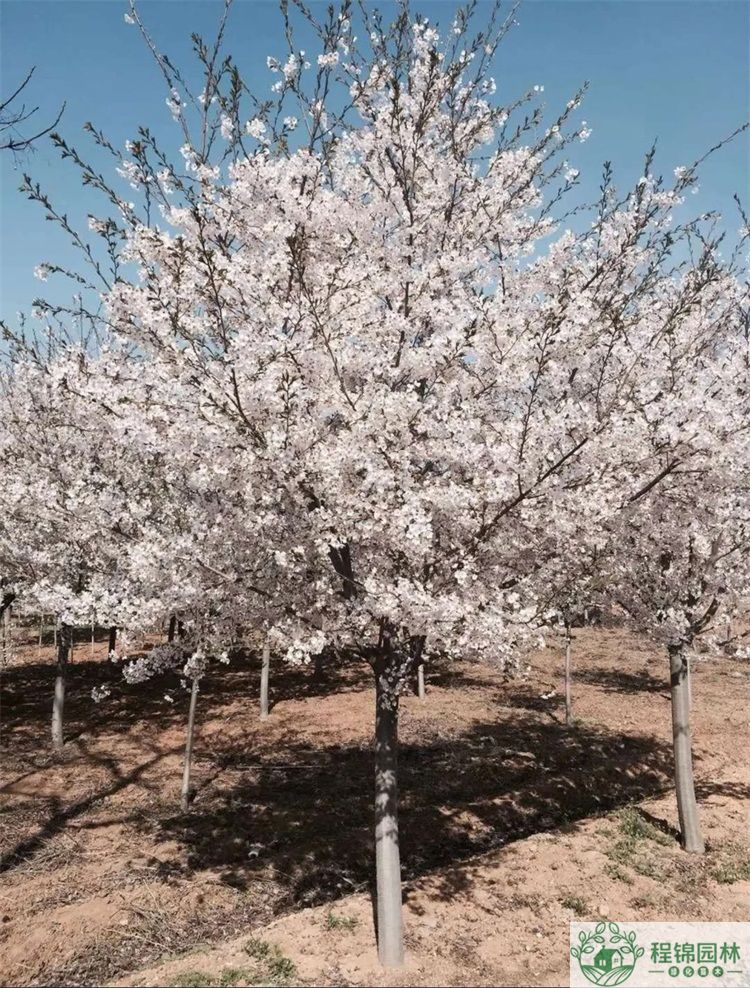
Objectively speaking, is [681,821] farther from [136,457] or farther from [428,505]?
[136,457]

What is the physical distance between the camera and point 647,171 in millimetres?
6734

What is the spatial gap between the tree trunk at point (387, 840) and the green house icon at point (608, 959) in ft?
6.75

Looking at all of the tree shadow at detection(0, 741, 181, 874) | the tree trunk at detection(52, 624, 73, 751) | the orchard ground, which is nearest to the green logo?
the orchard ground

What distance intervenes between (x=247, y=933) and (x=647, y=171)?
30.9ft

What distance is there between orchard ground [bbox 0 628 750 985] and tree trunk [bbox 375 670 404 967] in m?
0.26

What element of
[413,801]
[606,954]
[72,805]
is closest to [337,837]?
[413,801]

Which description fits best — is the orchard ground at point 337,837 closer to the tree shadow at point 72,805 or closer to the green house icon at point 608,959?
the tree shadow at point 72,805

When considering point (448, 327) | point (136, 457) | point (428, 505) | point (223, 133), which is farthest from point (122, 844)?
point (223, 133)

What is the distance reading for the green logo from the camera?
6492 millimetres

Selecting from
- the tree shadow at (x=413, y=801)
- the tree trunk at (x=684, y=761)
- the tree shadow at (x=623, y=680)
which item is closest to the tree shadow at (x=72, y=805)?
the tree shadow at (x=413, y=801)

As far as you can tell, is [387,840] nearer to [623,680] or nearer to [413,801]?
[413,801]

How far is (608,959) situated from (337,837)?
4.37 metres

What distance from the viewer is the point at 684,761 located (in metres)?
9.48

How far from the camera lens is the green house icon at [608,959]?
6.65 m
